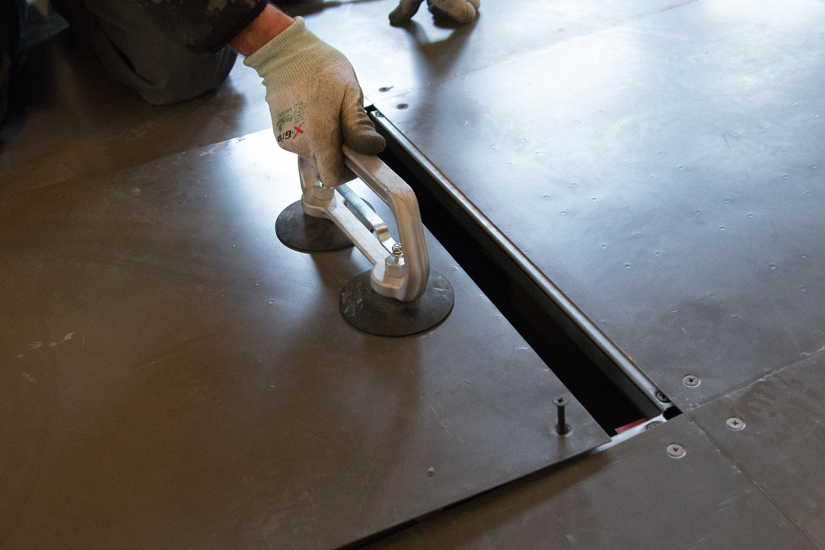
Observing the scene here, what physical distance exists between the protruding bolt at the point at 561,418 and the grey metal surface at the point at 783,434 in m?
0.20

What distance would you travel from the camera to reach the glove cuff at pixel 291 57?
3.92 feet

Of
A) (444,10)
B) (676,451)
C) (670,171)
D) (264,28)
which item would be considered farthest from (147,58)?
(676,451)

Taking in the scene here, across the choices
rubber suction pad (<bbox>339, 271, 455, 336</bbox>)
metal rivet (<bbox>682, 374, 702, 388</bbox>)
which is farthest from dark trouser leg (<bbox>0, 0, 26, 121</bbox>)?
metal rivet (<bbox>682, 374, 702, 388</bbox>)

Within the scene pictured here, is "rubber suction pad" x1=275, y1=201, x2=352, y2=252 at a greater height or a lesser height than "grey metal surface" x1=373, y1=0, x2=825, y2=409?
lesser

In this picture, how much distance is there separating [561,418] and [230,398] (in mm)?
531

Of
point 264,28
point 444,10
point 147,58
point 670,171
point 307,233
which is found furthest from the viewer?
point 444,10

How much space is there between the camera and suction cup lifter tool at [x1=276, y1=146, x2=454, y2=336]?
1072 millimetres

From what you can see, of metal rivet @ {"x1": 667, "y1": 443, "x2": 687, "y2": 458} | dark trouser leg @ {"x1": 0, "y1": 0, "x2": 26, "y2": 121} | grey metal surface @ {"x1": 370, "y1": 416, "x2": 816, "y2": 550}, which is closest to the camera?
grey metal surface @ {"x1": 370, "y1": 416, "x2": 816, "y2": 550}

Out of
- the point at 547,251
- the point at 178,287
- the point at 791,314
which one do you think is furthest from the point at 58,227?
the point at 791,314

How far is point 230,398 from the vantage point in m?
1.09

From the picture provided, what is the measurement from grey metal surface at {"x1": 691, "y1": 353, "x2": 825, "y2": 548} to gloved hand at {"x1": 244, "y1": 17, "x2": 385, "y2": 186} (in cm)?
70

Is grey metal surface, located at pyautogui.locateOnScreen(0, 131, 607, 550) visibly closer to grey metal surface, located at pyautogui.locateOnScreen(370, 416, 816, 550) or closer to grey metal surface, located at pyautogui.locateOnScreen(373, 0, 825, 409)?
grey metal surface, located at pyautogui.locateOnScreen(370, 416, 816, 550)

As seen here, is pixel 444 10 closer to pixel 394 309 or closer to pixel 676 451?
pixel 394 309

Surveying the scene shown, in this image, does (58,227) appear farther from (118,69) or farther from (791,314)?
(791,314)
